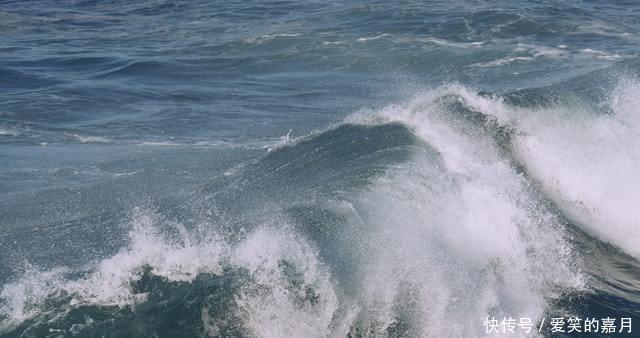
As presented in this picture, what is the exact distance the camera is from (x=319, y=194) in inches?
470

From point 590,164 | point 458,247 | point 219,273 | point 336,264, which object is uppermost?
point 219,273

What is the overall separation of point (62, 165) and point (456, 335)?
992 centimetres

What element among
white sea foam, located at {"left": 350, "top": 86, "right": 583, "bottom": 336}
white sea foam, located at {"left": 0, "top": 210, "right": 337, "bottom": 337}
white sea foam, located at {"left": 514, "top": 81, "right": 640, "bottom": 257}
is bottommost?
white sea foam, located at {"left": 514, "top": 81, "right": 640, "bottom": 257}

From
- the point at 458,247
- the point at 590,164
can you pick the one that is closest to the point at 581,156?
the point at 590,164

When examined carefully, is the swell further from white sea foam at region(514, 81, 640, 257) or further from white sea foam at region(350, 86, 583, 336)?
white sea foam at region(514, 81, 640, 257)

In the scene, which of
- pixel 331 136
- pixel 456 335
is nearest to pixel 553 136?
pixel 331 136

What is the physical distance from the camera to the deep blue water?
29.1 ft

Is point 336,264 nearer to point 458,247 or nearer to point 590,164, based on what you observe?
point 458,247

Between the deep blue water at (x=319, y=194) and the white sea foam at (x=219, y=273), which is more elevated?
the white sea foam at (x=219, y=273)

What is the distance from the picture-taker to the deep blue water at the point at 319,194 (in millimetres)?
8867

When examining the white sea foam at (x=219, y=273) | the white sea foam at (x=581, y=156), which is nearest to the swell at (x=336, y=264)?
the white sea foam at (x=219, y=273)

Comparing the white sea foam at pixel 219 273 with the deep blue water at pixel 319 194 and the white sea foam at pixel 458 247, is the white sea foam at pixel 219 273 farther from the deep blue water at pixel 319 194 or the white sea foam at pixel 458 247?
the white sea foam at pixel 458 247

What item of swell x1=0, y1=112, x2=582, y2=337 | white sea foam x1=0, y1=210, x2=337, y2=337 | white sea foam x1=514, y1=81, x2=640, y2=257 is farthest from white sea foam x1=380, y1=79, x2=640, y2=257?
white sea foam x1=0, y1=210, x2=337, y2=337

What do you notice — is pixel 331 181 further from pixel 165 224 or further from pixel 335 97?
pixel 335 97
